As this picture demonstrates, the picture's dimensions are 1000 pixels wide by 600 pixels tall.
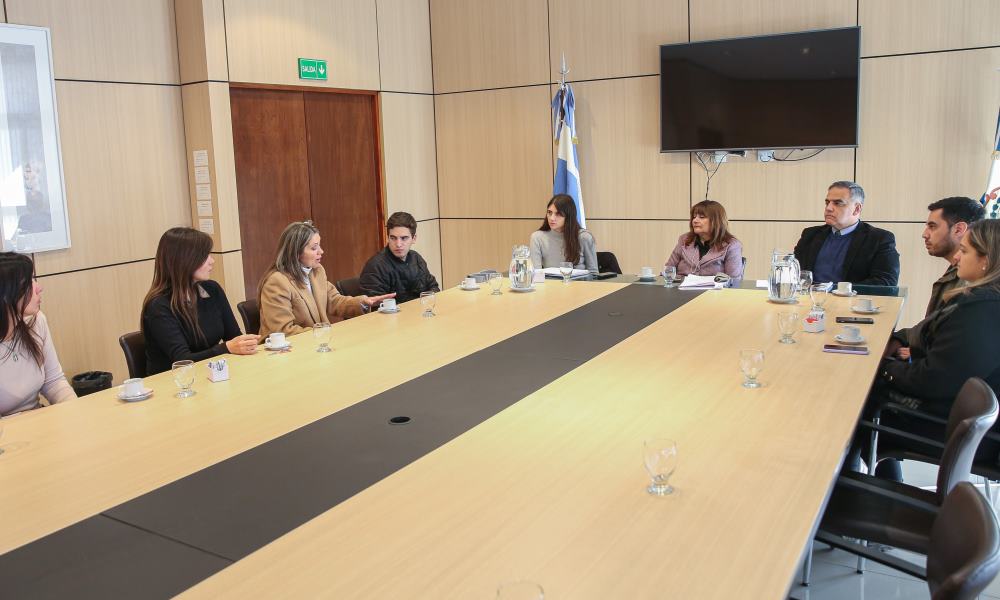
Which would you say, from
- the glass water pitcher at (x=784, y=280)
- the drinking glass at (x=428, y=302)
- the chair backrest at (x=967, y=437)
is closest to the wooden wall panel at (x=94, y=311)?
the drinking glass at (x=428, y=302)

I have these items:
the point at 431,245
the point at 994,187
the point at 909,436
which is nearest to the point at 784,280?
the point at 909,436

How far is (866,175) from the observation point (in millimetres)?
6496

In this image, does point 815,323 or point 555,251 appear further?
point 555,251

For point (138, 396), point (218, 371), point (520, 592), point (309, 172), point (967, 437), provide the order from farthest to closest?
point (309, 172) < point (218, 371) < point (138, 396) < point (967, 437) < point (520, 592)

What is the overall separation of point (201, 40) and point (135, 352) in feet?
9.67

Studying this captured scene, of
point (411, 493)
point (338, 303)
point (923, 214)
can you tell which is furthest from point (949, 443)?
point (923, 214)

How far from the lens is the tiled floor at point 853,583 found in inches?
125

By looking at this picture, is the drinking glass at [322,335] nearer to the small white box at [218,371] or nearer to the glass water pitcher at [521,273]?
the small white box at [218,371]

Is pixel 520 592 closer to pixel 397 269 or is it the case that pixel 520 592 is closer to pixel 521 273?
pixel 521 273

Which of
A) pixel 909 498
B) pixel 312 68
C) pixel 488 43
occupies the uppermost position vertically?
pixel 488 43

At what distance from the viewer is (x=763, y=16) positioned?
6.70 m

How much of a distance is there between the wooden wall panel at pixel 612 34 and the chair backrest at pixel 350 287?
3.32 m

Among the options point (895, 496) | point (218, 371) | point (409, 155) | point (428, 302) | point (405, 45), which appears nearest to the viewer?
point (895, 496)

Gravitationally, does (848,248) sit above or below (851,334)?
above
